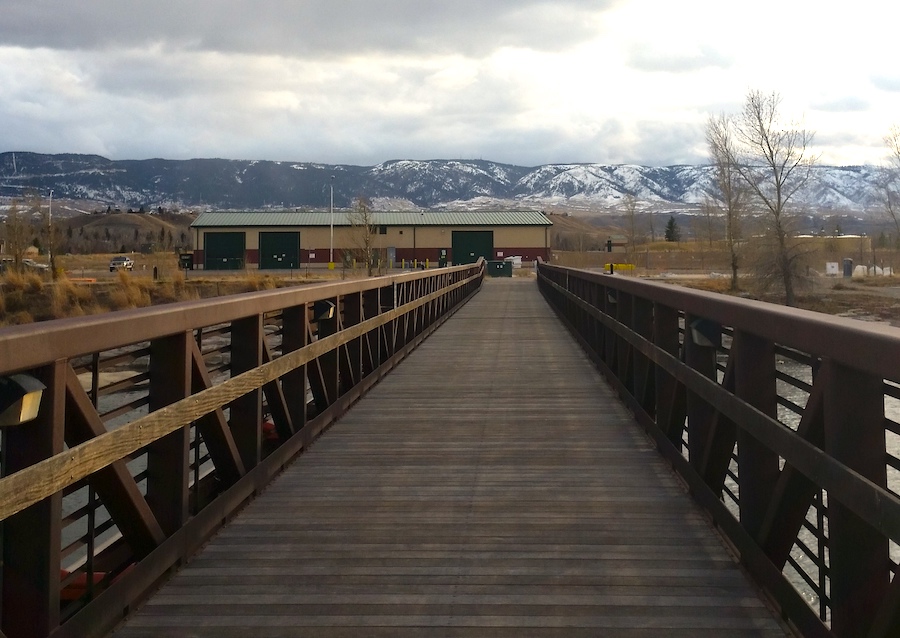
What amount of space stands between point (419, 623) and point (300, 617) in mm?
451

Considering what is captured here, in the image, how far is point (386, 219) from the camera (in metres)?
70.9

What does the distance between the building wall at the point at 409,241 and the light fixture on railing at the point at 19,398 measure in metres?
64.9

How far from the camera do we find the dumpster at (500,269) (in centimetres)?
6022

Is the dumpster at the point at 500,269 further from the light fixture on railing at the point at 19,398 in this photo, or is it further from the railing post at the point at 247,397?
the light fixture on railing at the point at 19,398

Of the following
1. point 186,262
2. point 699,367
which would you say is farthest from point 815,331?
point 186,262

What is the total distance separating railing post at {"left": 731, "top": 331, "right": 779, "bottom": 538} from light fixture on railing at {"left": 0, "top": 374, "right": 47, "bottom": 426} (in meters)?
2.67

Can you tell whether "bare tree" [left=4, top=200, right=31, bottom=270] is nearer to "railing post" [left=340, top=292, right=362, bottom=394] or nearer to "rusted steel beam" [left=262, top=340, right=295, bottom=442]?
"railing post" [left=340, top=292, right=362, bottom=394]

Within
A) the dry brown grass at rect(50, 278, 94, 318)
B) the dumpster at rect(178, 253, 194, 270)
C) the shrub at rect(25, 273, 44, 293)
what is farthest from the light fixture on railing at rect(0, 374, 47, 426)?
the dumpster at rect(178, 253, 194, 270)

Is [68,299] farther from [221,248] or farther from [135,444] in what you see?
[221,248]

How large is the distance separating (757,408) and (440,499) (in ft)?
6.28

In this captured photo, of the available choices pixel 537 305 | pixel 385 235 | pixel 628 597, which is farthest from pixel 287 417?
pixel 385 235

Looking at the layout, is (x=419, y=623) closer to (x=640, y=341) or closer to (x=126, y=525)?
(x=126, y=525)

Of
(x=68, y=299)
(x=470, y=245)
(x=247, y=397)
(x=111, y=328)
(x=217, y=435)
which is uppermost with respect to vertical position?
(x=470, y=245)

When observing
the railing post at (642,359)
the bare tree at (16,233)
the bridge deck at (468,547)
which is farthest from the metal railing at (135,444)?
the bare tree at (16,233)
